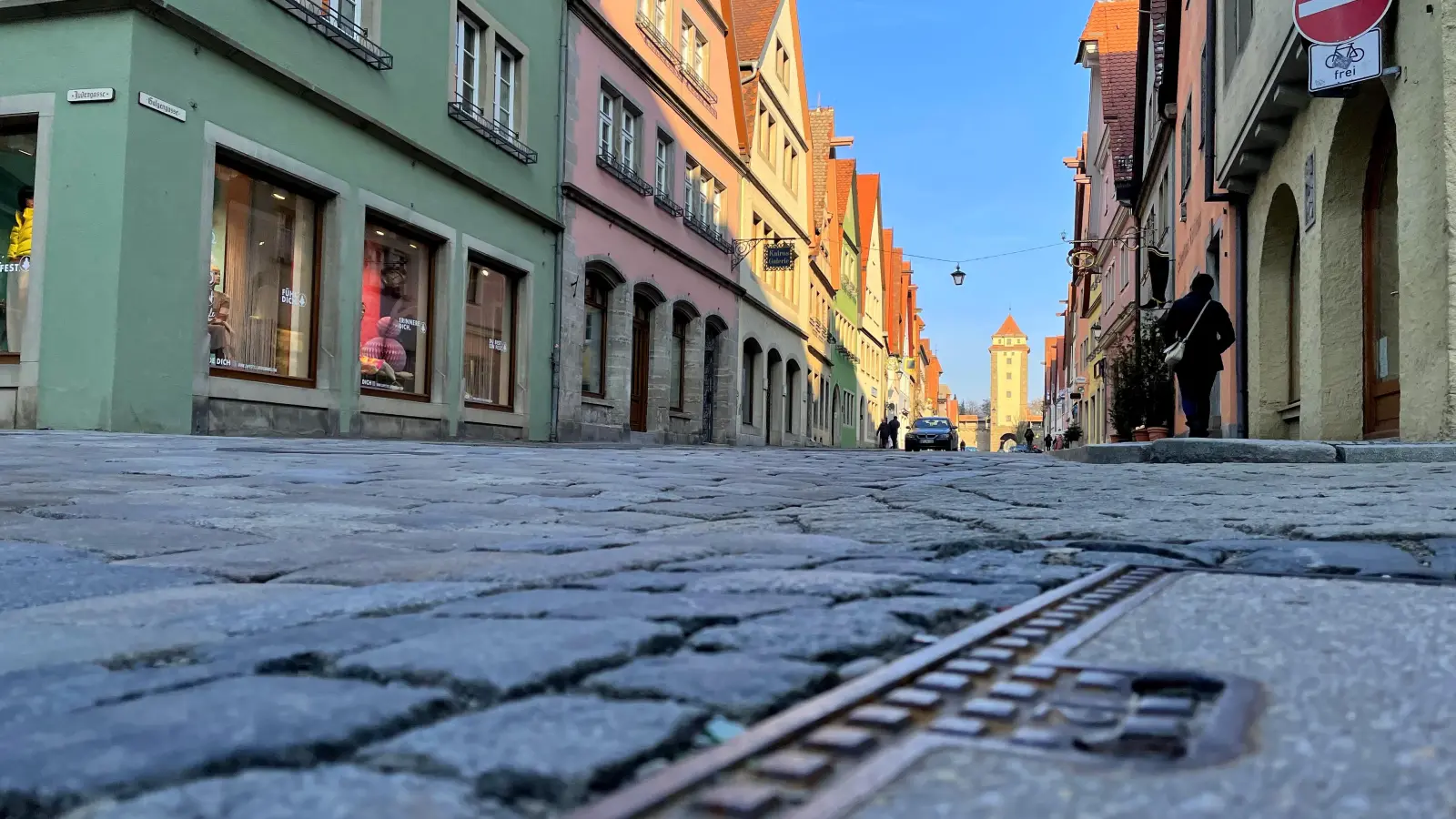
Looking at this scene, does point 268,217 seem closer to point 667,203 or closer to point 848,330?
point 667,203

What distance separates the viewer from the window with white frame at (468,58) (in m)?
15.2

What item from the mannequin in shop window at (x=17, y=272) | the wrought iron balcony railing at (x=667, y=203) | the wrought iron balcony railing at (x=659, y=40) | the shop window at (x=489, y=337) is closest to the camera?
the mannequin in shop window at (x=17, y=272)

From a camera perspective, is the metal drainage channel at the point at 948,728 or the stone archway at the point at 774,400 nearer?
the metal drainage channel at the point at 948,728

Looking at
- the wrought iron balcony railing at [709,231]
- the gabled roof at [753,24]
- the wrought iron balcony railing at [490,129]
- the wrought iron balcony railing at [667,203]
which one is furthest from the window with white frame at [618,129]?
the gabled roof at [753,24]

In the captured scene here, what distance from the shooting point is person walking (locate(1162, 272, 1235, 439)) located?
10375 millimetres

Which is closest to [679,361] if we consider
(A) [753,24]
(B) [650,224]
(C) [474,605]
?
(B) [650,224]

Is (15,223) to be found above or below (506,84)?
below

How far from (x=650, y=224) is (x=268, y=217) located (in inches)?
418

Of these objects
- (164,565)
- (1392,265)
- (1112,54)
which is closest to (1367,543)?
(164,565)

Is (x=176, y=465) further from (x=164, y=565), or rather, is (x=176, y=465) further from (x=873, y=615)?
(x=873, y=615)

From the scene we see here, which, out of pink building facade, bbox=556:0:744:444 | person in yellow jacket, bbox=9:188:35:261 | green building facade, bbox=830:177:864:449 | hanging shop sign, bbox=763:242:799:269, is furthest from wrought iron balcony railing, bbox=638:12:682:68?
green building facade, bbox=830:177:864:449

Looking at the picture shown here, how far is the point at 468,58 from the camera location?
15586 mm

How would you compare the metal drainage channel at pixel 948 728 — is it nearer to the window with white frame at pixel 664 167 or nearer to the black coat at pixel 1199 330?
the black coat at pixel 1199 330

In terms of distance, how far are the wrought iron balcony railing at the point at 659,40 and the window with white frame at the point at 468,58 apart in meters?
5.84
